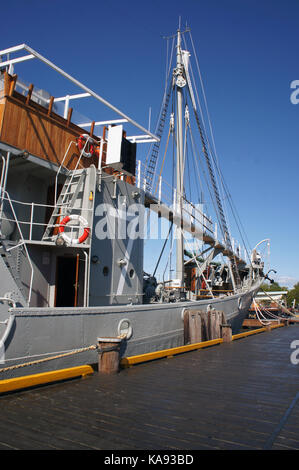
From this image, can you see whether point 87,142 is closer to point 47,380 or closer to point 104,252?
point 104,252

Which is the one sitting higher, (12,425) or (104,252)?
(104,252)

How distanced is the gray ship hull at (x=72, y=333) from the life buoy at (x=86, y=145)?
4243 mm

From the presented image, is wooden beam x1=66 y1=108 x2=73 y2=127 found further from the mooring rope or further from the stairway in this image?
the mooring rope

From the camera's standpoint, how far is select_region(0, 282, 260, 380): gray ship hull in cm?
532

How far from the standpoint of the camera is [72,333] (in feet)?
20.5

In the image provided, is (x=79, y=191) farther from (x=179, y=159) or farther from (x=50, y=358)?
(x=179, y=159)

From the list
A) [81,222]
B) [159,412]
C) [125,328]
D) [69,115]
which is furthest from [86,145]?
[159,412]

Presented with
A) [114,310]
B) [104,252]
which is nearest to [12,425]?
[114,310]

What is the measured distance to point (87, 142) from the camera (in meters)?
9.17

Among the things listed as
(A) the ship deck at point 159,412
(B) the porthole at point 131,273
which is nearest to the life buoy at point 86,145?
(B) the porthole at point 131,273

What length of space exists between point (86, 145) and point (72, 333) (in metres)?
5.13

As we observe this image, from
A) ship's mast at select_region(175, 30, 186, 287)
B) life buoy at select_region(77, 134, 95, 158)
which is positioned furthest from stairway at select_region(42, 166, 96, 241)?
ship's mast at select_region(175, 30, 186, 287)

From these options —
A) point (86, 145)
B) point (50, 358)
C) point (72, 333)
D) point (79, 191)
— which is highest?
point (86, 145)
